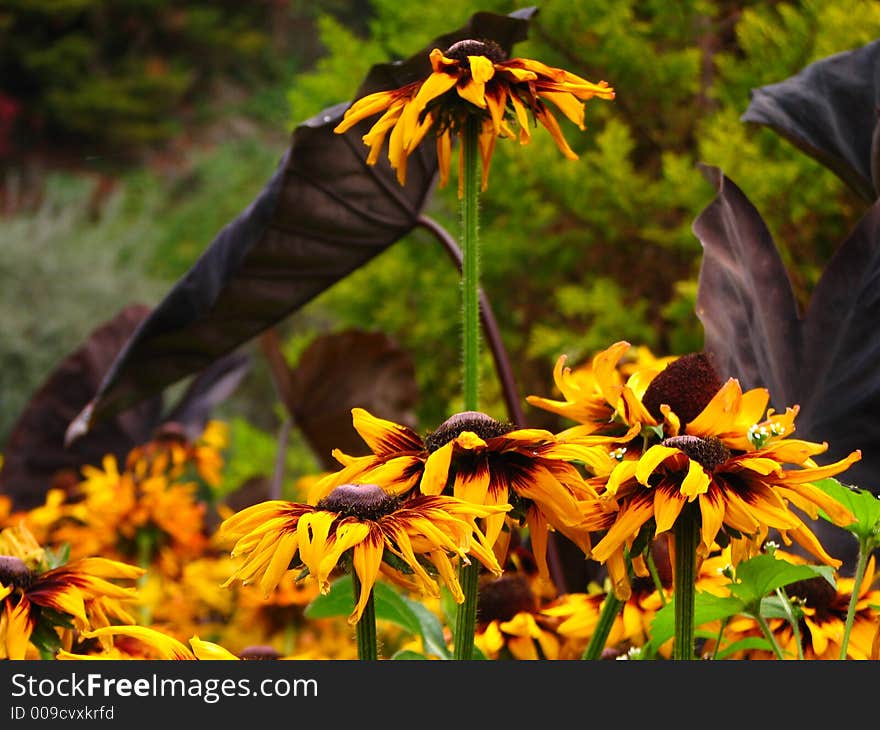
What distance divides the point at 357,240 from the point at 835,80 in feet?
1.60

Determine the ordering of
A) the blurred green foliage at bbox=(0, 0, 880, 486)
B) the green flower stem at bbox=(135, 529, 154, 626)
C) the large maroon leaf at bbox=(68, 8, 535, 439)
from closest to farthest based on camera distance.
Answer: the large maroon leaf at bbox=(68, 8, 535, 439), the green flower stem at bbox=(135, 529, 154, 626), the blurred green foliage at bbox=(0, 0, 880, 486)

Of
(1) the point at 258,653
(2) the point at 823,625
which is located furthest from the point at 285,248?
(2) the point at 823,625

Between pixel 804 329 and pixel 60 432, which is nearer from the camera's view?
pixel 804 329

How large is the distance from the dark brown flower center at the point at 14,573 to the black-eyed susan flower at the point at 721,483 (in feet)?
1.12

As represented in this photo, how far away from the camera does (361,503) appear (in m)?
0.56

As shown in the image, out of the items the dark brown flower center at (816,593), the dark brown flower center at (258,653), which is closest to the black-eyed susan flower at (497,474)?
the dark brown flower center at (816,593)

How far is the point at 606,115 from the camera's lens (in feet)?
9.45

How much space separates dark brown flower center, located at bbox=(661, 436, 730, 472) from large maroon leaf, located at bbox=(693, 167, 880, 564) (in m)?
0.24

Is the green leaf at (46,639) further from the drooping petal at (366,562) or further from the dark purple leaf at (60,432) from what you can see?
the dark purple leaf at (60,432)

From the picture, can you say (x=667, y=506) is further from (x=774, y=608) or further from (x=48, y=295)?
(x=48, y=295)

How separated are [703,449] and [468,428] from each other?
12 centimetres

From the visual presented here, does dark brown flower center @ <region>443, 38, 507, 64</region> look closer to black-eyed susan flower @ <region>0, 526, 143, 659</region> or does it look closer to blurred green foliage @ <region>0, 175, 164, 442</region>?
black-eyed susan flower @ <region>0, 526, 143, 659</region>

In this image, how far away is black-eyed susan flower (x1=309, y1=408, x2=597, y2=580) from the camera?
1.90 ft

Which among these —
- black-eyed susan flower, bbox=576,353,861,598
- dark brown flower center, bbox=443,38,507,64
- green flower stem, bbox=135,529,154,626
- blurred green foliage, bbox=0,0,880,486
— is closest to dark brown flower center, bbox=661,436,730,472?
black-eyed susan flower, bbox=576,353,861,598
